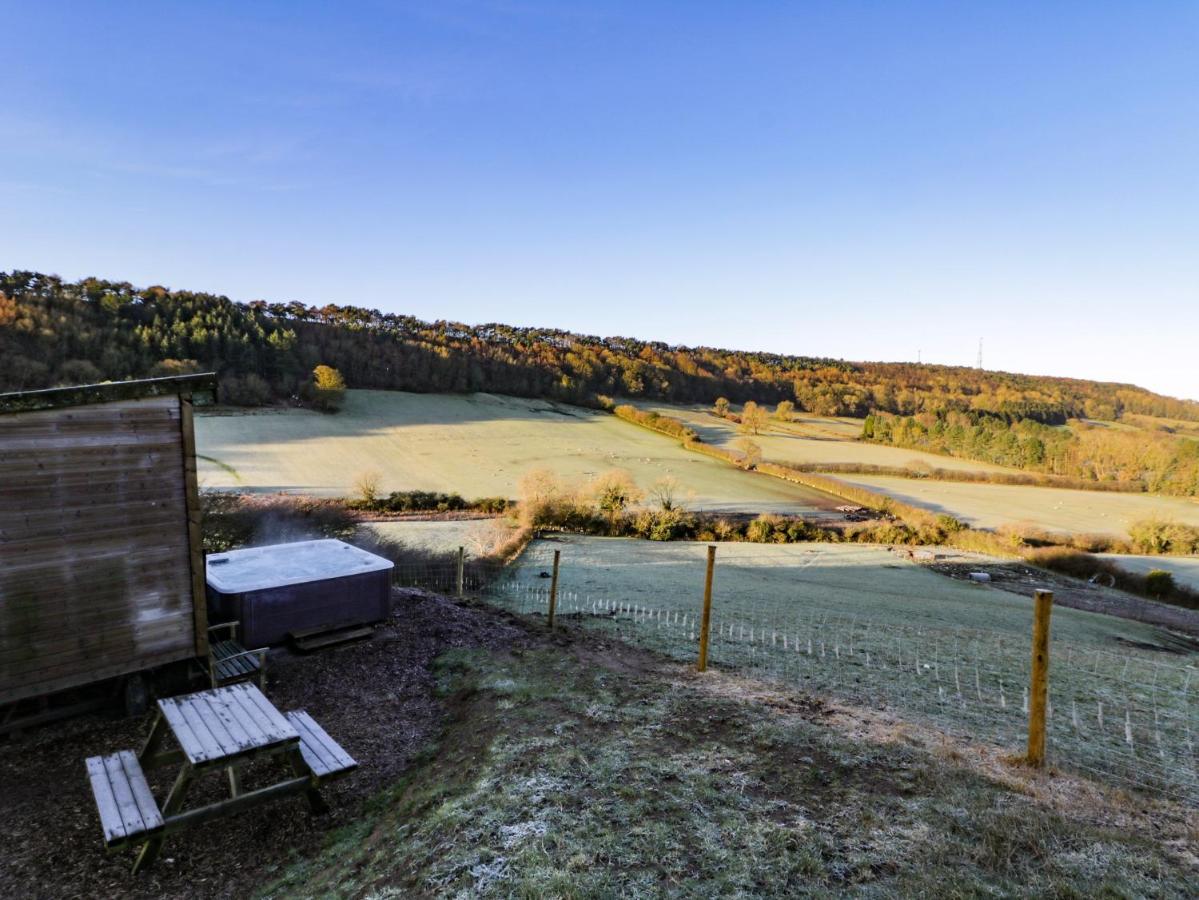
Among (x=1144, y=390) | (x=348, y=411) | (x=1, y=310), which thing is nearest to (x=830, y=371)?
(x=1144, y=390)

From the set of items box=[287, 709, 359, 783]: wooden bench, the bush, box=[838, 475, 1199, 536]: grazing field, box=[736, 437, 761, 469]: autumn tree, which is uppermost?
box=[287, 709, 359, 783]: wooden bench

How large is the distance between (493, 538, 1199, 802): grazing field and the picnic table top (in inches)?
263

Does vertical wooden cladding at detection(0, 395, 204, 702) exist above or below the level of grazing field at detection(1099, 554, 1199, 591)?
above

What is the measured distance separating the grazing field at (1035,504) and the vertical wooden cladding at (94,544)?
147 feet

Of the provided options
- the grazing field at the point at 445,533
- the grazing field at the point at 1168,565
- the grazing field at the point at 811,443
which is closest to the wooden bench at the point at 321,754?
the grazing field at the point at 445,533

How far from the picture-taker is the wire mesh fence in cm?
720

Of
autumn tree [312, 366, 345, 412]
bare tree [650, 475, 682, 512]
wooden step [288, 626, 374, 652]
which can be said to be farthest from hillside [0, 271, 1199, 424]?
wooden step [288, 626, 374, 652]

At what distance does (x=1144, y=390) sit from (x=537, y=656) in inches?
6234

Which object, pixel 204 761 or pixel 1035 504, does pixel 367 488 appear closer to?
pixel 204 761

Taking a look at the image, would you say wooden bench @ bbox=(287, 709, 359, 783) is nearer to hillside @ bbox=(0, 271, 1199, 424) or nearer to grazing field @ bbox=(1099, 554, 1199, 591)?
grazing field @ bbox=(1099, 554, 1199, 591)

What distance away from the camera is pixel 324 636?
959cm

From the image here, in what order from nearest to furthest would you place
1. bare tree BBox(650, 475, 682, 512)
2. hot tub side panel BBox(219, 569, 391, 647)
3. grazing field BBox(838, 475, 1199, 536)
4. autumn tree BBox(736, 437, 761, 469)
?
hot tub side panel BBox(219, 569, 391, 647) < bare tree BBox(650, 475, 682, 512) < grazing field BBox(838, 475, 1199, 536) < autumn tree BBox(736, 437, 761, 469)

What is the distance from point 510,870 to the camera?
12.2 ft

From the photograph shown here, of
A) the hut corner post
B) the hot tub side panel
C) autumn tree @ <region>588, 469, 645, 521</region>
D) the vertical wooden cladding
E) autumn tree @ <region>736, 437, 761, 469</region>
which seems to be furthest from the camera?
autumn tree @ <region>736, 437, 761, 469</region>
